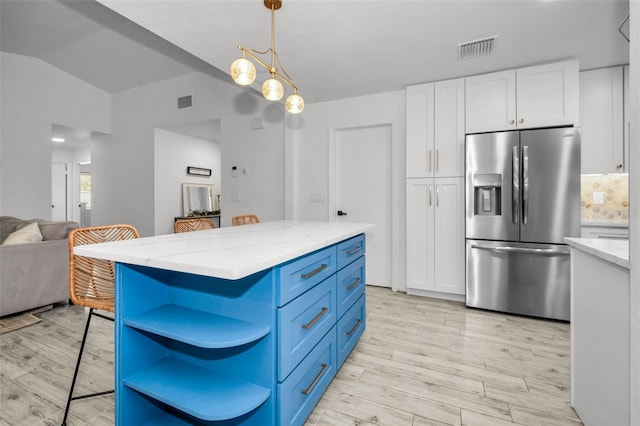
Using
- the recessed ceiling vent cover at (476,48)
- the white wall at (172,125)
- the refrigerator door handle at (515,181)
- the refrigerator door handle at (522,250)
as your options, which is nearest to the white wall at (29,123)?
the white wall at (172,125)

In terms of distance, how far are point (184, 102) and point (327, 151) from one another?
2852 mm

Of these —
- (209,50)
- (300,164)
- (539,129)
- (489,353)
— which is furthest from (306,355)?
(300,164)

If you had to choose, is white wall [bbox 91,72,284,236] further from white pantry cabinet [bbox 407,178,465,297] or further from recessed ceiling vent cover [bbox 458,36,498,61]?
recessed ceiling vent cover [bbox 458,36,498,61]

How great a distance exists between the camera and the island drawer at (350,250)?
6.41ft

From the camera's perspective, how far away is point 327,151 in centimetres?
423

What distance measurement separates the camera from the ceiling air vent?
5168 mm

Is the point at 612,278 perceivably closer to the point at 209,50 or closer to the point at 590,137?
the point at 590,137

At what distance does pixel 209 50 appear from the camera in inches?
110

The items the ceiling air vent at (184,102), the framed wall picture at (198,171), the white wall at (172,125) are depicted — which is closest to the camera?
the white wall at (172,125)

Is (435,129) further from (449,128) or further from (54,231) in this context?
(54,231)

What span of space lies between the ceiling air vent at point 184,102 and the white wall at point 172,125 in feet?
0.27

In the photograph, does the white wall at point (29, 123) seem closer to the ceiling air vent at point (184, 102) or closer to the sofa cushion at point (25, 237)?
the ceiling air vent at point (184, 102)

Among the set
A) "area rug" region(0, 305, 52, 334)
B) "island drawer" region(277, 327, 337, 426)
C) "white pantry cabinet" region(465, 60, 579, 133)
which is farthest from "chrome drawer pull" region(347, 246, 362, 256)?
"area rug" region(0, 305, 52, 334)

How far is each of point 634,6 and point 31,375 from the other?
3393 mm
